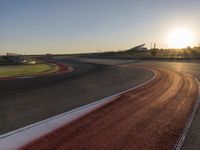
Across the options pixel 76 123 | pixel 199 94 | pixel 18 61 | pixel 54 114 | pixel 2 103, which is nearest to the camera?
pixel 76 123

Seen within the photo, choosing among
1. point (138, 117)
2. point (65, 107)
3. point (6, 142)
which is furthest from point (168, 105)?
point (6, 142)

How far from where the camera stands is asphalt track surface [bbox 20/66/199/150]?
6746 mm

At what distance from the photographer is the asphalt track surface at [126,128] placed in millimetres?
6746

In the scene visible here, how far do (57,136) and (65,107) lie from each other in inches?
157

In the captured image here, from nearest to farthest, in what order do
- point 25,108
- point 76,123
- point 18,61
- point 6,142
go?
point 6,142
point 76,123
point 25,108
point 18,61

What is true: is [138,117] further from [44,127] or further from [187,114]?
[44,127]

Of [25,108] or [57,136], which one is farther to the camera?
[25,108]

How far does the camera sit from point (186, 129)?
26.9 feet

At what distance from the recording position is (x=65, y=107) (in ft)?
37.2

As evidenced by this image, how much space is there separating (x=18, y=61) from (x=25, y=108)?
169ft

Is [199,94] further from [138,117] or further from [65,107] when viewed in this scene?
[65,107]

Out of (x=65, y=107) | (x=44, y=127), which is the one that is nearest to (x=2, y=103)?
(x=65, y=107)

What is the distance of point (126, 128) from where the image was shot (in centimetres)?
812

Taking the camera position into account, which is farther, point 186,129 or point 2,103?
point 2,103
